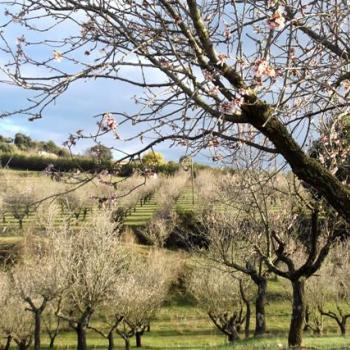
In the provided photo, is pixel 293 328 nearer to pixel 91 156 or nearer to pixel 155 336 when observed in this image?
pixel 91 156

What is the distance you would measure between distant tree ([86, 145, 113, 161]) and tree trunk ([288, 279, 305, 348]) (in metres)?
9.16

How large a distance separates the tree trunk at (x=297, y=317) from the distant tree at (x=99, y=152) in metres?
9.16

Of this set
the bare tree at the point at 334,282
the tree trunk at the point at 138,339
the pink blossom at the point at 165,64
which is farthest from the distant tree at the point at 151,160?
the tree trunk at the point at 138,339

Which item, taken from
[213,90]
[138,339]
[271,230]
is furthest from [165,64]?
[138,339]

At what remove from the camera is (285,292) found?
38.3 metres

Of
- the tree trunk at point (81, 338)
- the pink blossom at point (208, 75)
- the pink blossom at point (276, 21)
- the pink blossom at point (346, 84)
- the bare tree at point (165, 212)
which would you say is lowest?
the tree trunk at point (81, 338)

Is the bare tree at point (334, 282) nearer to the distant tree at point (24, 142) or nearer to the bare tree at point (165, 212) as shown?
the bare tree at point (165, 212)

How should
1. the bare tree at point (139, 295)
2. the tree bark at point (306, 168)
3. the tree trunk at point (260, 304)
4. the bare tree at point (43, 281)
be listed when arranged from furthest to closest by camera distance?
the bare tree at point (139, 295) < the bare tree at point (43, 281) < the tree trunk at point (260, 304) < the tree bark at point (306, 168)

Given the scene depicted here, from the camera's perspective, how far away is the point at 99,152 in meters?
5.04

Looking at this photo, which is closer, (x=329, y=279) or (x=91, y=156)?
(x=91, y=156)

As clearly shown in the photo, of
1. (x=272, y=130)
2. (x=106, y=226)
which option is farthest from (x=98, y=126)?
(x=106, y=226)

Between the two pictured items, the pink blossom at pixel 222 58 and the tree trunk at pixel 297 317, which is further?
the tree trunk at pixel 297 317

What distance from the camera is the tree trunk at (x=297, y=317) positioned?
1311cm

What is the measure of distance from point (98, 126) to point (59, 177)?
67cm
